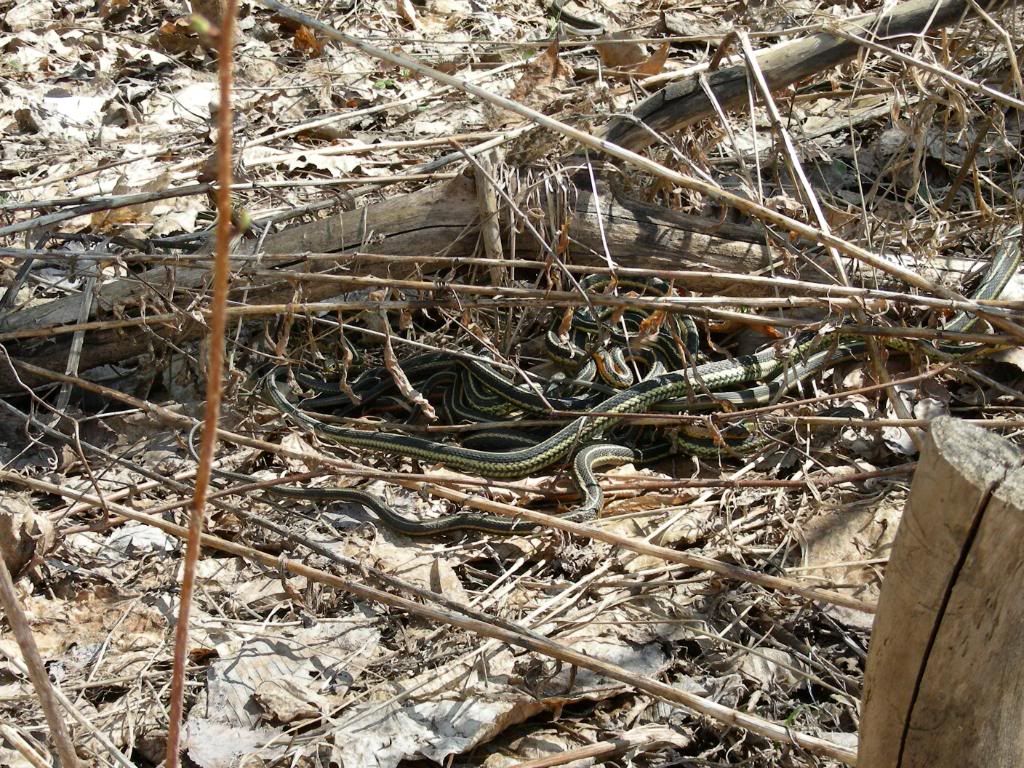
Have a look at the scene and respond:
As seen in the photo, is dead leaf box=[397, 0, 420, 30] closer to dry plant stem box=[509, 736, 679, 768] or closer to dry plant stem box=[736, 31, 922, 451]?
dry plant stem box=[736, 31, 922, 451]

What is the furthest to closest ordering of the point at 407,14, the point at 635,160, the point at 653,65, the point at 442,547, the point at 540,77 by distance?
the point at 407,14
the point at 653,65
the point at 540,77
the point at 442,547
the point at 635,160

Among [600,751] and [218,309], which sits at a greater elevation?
[218,309]

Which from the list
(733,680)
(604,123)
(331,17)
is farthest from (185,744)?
(331,17)

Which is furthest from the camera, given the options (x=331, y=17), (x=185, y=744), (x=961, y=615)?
(x=331, y=17)

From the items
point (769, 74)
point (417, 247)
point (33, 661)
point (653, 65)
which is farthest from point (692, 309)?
point (653, 65)

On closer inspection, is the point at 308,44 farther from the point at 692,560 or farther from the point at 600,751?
the point at 600,751

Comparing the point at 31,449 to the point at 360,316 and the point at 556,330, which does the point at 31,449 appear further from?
the point at 556,330

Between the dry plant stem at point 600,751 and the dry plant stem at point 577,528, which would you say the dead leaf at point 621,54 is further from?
the dry plant stem at point 600,751
